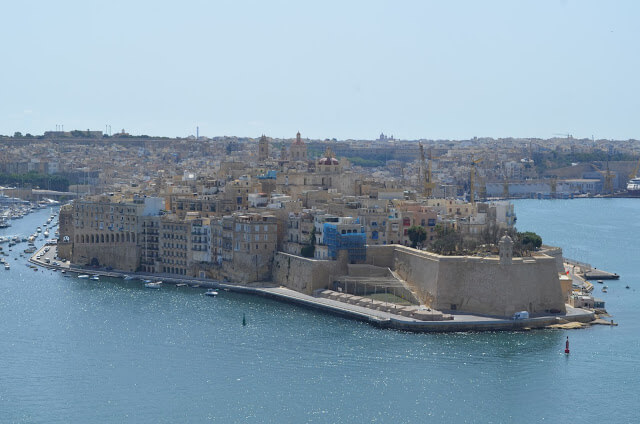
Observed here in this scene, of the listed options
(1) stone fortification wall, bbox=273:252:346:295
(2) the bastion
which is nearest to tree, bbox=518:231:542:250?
(2) the bastion

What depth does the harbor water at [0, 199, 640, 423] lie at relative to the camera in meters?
23.6

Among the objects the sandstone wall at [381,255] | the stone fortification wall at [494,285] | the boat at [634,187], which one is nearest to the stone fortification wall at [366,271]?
the sandstone wall at [381,255]

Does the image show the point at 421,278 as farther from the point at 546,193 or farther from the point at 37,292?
the point at 546,193

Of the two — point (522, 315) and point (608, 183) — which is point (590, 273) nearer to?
point (522, 315)

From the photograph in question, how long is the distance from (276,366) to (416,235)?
10.3 m

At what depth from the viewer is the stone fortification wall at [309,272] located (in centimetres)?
3428

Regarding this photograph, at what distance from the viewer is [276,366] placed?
26.7 meters

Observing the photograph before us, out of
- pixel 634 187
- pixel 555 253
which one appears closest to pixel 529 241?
pixel 555 253

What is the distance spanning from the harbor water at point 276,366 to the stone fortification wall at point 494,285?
3.97 feet

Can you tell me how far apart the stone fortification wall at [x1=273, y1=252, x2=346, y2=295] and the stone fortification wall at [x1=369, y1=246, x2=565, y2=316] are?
11.8 feet

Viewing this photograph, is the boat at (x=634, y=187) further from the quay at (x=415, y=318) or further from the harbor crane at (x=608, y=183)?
the quay at (x=415, y=318)

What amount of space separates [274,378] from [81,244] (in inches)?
700

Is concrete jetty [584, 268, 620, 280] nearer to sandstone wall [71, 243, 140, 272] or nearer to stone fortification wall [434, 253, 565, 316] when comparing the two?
stone fortification wall [434, 253, 565, 316]

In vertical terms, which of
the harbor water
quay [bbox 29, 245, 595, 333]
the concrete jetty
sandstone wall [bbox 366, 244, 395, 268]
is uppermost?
sandstone wall [bbox 366, 244, 395, 268]
